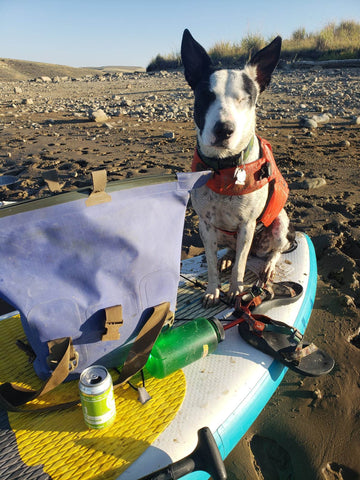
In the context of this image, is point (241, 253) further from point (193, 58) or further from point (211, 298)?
point (193, 58)

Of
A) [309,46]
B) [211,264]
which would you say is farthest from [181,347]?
[309,46]

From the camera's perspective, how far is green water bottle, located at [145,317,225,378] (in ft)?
6.06

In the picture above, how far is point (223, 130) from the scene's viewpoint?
199 cm

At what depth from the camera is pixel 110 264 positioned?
1.62 metres

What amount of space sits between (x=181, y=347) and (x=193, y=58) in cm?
168

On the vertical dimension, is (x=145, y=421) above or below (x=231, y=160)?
below

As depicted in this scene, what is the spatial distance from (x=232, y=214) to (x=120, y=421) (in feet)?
4.47

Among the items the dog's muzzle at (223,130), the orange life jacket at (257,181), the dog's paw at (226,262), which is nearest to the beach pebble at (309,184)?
the dog's paw at (226,262)

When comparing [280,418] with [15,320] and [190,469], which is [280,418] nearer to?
[190,469]

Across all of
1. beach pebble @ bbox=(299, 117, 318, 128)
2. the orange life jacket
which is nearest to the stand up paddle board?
the orange life jacket

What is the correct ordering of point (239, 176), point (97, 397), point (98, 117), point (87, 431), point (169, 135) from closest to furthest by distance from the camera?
point (97, 397) → point (87, 431) → point (239, 176) → point (169, 135) → point (98, 117)

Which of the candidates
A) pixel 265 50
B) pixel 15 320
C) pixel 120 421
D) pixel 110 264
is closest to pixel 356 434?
pixel 120 421

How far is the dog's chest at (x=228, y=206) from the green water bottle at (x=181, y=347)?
2.48ft

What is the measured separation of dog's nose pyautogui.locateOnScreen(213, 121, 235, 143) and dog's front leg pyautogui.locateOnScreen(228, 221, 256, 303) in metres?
0.64
